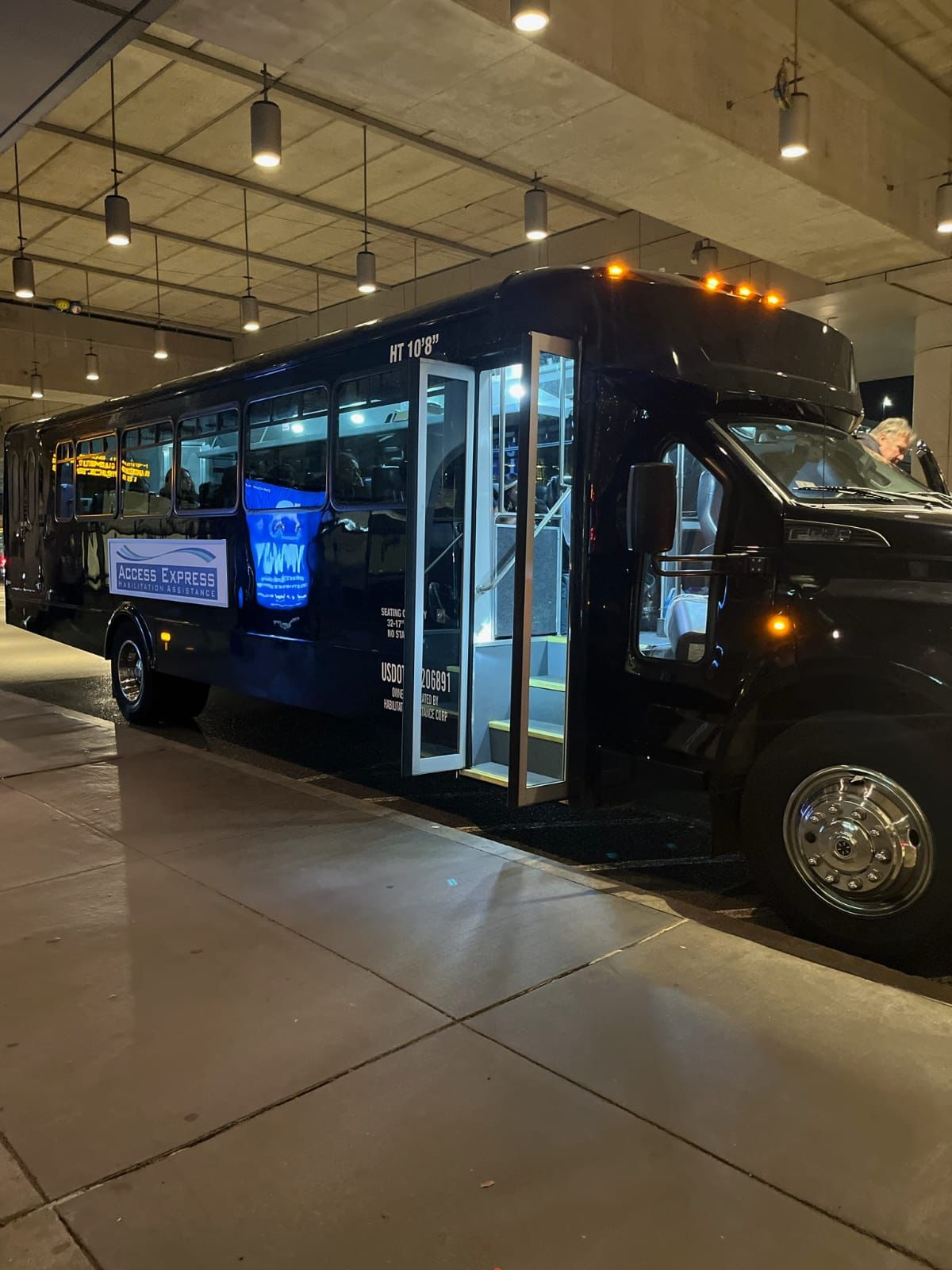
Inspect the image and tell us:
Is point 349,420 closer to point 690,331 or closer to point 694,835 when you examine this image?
point 690,331

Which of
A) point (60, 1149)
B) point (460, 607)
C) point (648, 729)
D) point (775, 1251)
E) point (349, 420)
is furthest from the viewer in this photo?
point (349, 420)

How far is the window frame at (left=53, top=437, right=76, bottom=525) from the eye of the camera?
33.7 ft

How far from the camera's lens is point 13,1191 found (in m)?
2.62

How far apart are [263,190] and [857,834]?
39.1 feet

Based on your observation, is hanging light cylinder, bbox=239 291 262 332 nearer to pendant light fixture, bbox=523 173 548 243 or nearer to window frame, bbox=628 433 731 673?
pendant light fixture, bbox=523 173 548 243

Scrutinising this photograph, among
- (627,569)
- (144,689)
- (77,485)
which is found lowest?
(144,689)

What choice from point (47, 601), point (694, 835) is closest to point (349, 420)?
point (694, 835)

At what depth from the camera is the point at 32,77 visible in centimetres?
698

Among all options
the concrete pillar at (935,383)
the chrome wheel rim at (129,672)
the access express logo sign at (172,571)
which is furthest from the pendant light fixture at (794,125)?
the chrome wheel rim at (129,672)

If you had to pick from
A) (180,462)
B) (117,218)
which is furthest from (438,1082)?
(117,218)

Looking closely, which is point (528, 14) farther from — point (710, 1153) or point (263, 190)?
point (263, 190)

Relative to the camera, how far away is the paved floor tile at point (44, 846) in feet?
16.5

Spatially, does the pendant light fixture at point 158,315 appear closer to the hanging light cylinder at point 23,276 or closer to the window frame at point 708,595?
the hanging light cylinder at point 23,276

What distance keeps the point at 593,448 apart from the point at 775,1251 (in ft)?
11.5
